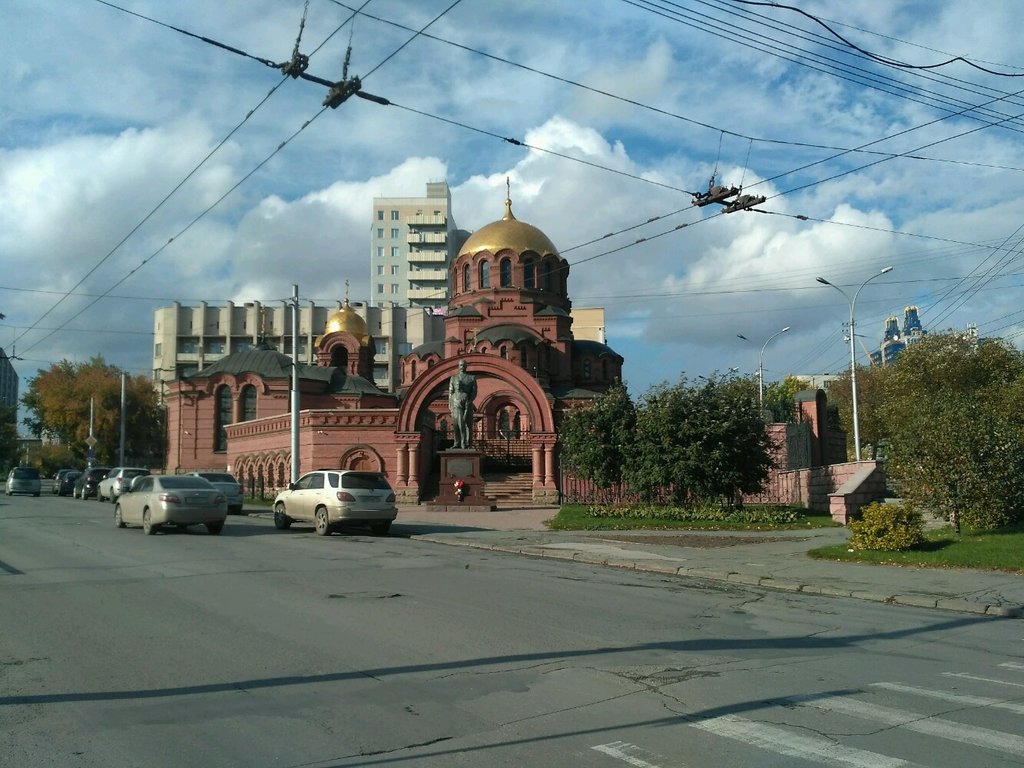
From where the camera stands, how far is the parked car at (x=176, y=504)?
19953 mm

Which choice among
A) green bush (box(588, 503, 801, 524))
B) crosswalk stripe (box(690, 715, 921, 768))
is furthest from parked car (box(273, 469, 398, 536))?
crosswalk stripe (box(690, 715, 921, 768))

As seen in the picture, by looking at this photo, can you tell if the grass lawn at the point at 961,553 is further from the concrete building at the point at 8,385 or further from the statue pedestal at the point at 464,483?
the concrete building at the point at 8,385

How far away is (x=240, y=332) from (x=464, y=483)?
80.1 meters

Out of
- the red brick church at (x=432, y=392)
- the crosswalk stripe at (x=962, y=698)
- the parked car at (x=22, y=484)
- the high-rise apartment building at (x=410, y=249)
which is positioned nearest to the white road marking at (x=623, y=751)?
the crosswalk stripe at (x=962, y=698)

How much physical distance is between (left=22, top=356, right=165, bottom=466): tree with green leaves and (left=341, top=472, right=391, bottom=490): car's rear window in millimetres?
45734

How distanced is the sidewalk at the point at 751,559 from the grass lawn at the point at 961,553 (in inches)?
12.7

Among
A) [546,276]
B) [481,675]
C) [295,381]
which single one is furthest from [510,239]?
[481,675]

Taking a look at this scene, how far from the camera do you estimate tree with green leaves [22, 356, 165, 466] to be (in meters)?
63.9

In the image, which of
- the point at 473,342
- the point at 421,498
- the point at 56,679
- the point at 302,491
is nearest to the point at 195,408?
the point at 473,342

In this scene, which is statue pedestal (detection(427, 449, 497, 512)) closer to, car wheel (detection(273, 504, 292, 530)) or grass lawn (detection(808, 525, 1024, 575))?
car wheel (detection(273, 504, 292, 530))

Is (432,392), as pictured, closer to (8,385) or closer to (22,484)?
(22,484)

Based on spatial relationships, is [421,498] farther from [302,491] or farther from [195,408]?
[195,408]

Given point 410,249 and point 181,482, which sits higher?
point 410,249

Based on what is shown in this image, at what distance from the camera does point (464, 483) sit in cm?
3200
